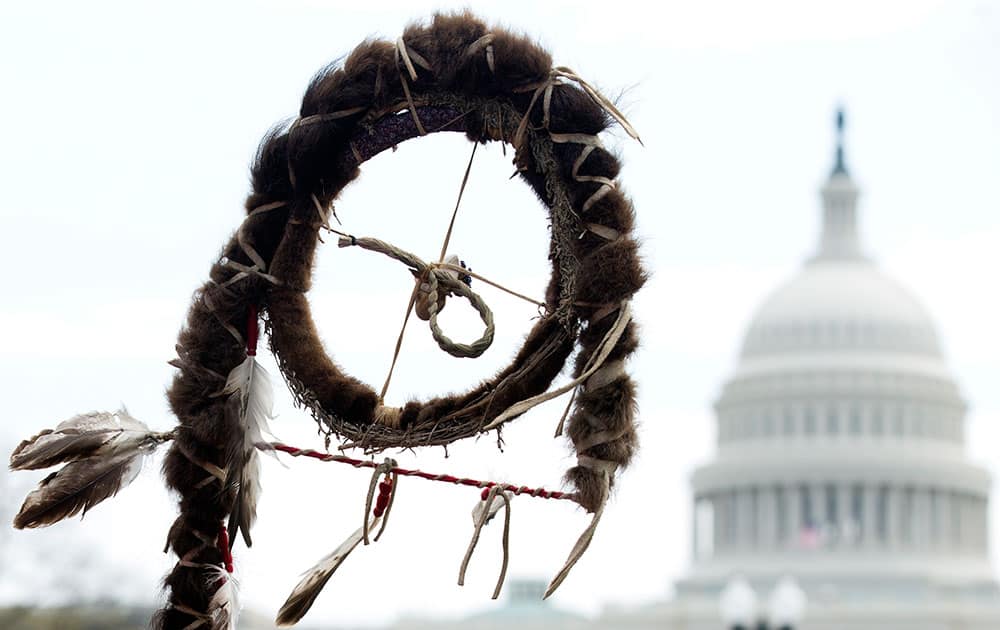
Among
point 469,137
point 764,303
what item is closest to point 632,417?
point 469,137

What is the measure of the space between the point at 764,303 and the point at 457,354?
124127 millimetres

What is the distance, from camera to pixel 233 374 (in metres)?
6.70

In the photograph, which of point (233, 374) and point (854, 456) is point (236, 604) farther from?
point (854, 456)

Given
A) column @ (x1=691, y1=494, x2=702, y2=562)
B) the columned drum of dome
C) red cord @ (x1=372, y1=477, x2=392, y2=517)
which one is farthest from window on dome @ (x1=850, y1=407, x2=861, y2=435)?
red cord @ (x1=372, y1=477, x2=392, y2=517)

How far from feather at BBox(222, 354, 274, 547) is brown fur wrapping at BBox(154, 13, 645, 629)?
4 cm

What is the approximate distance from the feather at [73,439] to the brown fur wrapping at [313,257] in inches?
8.1

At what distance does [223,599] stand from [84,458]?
569mm

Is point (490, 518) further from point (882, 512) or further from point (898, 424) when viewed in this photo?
point (898, 424)

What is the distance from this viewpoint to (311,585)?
644cm

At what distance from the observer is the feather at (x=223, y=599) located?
21.6ft

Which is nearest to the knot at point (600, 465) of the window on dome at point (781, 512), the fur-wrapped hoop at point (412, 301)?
the fur-wrapped hoop at point (412, 301)

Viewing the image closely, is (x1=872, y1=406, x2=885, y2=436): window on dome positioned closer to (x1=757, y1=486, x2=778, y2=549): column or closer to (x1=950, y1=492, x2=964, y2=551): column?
(x1=950, y1=492, x2=964, y2=551): column

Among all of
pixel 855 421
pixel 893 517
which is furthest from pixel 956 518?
pixel 855 421

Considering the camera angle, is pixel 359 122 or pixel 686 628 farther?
pixel 686 628
